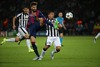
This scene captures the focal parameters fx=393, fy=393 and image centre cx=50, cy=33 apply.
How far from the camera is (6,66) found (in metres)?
12.3

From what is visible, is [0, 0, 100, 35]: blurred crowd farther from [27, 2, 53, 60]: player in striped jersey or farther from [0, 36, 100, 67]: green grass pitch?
[27, 2, 53, 60]: player in striped jersey

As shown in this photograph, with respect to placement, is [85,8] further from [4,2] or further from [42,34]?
[4,2]

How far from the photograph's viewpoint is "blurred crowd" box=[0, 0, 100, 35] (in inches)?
1531

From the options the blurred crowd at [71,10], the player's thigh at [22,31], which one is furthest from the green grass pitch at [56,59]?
the blurred crowd at [71,10]

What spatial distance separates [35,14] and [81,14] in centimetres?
2671

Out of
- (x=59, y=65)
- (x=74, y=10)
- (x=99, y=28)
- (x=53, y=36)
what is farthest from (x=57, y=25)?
(x=74, y=10)

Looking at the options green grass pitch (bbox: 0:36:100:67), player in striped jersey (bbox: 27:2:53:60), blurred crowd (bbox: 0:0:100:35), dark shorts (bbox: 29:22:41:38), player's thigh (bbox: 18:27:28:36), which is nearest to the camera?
green grass pitch (bbox: 0:36:100:67)

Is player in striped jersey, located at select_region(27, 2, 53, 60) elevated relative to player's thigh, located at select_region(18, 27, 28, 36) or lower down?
elevated

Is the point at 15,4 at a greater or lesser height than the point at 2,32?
greater

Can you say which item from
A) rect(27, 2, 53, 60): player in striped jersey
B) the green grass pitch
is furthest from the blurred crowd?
rect(27, 2, 53, 60): player in striped jersey

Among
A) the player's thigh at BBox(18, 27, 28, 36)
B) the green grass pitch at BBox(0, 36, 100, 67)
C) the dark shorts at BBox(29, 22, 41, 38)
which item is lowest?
the green grass pitch at BBox(0, 36, 100, 67)

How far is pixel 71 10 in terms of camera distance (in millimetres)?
40531

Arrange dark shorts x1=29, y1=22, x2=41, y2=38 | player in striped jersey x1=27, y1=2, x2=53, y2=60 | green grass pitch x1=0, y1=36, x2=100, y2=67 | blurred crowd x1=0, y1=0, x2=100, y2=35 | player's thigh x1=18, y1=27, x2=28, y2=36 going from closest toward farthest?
1. green grass pitch x1=0, y1=36, x2=100, y2=67
2. player in striped jersey x1=27, y1=2, x2=53, y2=60
3. dark shorts x1=29, y1=22, x2=41, y2=38
4. player's thigh x1=18, y1=27, x2=28, y2=36
5. blurred crowd x1=0, y1=0, x2=100, y2=35

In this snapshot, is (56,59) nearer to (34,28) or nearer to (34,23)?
(34,28)
